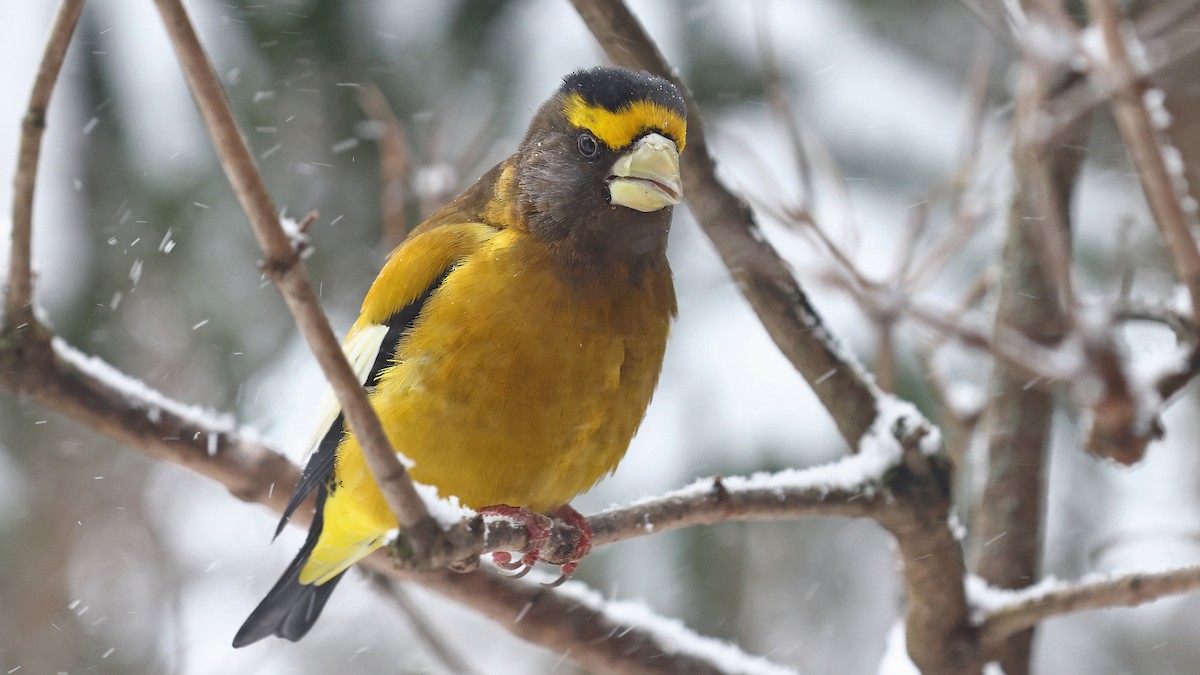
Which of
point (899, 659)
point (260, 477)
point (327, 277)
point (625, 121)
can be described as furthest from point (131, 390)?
point (327, 277)

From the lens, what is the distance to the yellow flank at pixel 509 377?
2430 mm

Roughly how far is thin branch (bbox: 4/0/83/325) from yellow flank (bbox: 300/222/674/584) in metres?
0.73

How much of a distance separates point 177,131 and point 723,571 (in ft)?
9.86

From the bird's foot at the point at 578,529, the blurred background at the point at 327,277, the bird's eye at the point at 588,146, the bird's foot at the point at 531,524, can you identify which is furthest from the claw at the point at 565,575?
the blurred background at the point at 327,277

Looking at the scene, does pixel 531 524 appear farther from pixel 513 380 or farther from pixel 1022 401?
pixel 1022 401

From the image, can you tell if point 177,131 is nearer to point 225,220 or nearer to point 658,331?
point 225,220

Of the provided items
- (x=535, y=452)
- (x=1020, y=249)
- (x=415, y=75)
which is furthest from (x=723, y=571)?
(x=535, y=452)

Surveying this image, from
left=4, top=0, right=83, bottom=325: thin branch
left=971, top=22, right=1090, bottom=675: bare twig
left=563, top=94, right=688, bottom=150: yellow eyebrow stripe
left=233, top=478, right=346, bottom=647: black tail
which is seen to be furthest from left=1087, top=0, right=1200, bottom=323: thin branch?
left=4, top=0, right=83, bottom=325: thin branch

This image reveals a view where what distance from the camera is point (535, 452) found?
2494 mm

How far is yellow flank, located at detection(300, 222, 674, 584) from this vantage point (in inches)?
95.7

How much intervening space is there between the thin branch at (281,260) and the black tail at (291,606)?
970 millimetres

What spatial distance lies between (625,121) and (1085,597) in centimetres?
140

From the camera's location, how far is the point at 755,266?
8.62 ft

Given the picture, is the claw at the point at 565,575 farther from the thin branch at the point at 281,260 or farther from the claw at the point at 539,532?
the thin branch at the point at 281,260
